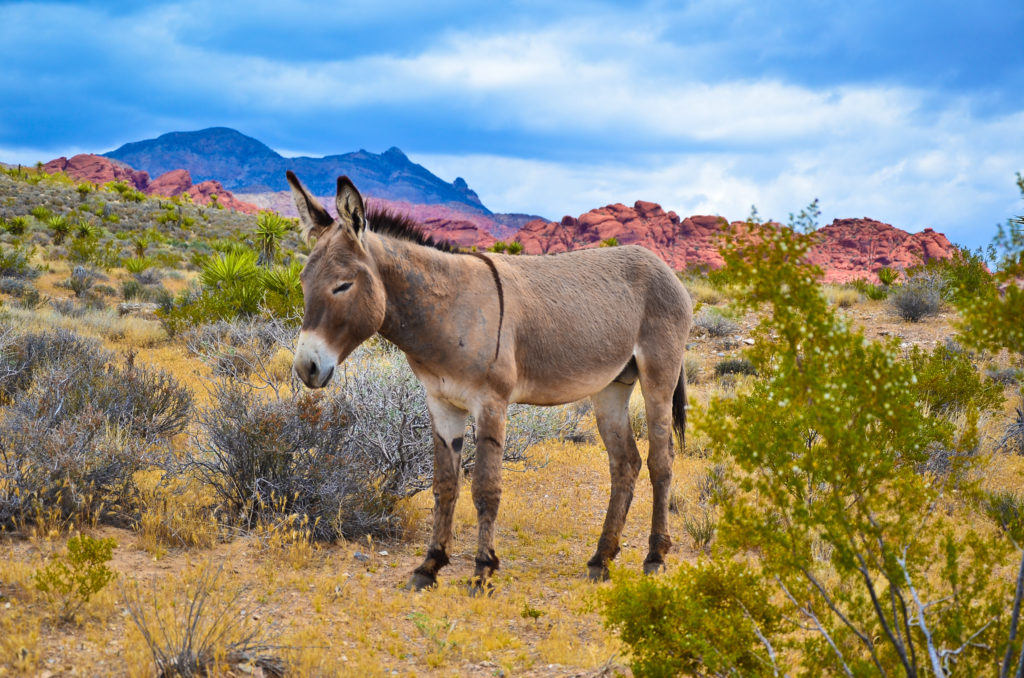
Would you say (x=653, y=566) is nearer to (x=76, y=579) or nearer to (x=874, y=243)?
(x=76, y=579)

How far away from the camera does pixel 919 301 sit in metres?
17.3

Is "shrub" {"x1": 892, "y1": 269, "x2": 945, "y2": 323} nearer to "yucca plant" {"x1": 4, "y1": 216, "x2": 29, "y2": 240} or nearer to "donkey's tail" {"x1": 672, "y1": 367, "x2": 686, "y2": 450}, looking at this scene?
"donkey's tail" {"x1": 672, "y1": 367, "x2": 686, "y2": 450}

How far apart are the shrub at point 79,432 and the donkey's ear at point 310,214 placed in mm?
2507

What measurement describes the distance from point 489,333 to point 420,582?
1.81m

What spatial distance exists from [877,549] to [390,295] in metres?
3.07

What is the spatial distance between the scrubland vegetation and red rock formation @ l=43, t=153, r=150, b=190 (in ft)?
514

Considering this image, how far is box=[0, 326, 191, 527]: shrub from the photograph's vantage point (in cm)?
506

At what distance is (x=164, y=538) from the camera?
202 inches

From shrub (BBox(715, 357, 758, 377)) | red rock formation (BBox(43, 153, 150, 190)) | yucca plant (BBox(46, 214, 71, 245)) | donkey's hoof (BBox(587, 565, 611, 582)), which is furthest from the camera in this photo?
red rock formation (BBox(43, 153, 150, 190))

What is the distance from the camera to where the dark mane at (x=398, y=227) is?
4.78m

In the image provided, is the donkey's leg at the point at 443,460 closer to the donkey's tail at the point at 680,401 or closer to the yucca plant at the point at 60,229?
the donkey's tail at the point at 680,401

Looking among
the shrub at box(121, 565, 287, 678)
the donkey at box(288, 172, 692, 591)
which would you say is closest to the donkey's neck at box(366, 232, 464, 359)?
the donkey at box(288, 172, 692, 591)

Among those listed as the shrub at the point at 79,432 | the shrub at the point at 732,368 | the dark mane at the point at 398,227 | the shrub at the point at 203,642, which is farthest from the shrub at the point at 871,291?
the shrub at the point at 203,642

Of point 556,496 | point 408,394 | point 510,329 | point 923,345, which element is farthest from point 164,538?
point 923,345
